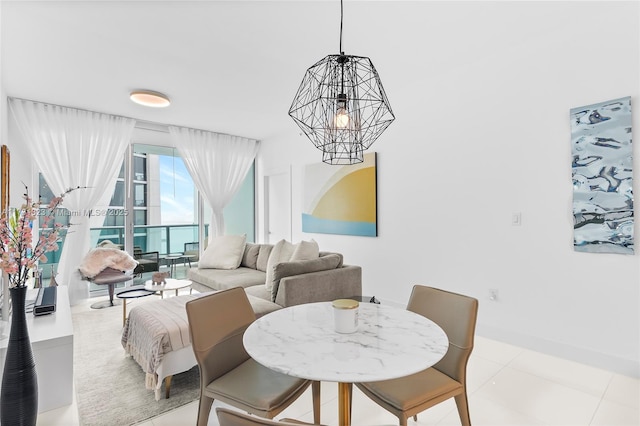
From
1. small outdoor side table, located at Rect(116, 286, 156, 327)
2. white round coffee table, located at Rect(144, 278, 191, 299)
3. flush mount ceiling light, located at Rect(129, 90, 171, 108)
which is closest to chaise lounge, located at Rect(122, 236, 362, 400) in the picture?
white round coffee table, located at Rect(144, 278, 191, 299)

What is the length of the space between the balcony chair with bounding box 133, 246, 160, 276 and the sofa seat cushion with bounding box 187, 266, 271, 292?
944 mm

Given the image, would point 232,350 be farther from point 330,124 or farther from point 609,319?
point 609,319

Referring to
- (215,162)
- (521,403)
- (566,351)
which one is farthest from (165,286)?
(566,351)

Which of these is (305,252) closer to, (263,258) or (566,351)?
(263,258)

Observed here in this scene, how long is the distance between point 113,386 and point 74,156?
3.31m

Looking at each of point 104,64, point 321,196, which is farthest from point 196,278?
point 104,64

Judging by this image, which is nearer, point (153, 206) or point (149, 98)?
point (149, 98)

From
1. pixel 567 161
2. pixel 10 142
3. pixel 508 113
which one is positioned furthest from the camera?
pixel 10 142

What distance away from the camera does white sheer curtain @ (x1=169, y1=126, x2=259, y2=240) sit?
5.23 m

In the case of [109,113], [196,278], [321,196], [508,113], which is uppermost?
[109,113]

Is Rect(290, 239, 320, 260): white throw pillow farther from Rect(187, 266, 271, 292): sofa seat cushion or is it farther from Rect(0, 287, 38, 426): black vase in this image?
Rect(0, 287, 38, 426): black vase

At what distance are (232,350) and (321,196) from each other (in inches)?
128

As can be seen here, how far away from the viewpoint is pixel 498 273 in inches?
116

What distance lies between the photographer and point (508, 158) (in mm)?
2871
